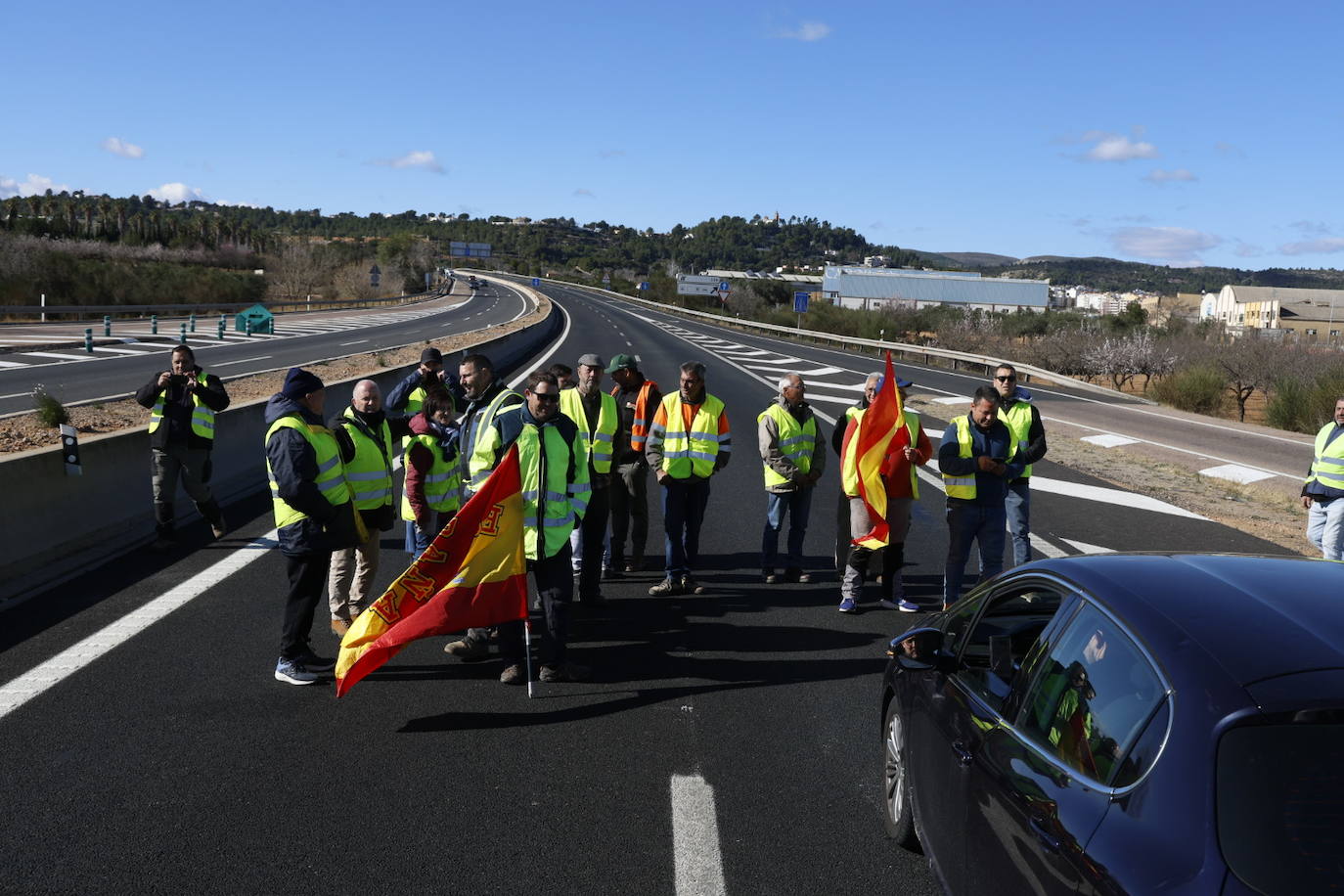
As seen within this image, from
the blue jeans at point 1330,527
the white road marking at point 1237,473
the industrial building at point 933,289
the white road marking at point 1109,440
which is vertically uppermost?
the industrial building at point 933,289

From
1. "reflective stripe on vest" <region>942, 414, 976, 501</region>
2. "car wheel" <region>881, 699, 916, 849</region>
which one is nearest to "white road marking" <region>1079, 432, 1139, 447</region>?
"reflective stripe on vest" <region>942, 414, 976, 501</region>

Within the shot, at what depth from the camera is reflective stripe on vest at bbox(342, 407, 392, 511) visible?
6.92 meters

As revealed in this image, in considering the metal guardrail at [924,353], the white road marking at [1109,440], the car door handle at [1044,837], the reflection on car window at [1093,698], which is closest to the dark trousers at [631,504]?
the reflection on car window at [1093,698]

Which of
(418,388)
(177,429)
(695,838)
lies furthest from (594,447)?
(695,838)

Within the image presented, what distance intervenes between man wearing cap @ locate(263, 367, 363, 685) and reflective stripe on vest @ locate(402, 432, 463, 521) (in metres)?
0.95

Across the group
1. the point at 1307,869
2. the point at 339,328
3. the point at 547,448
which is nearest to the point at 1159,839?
the point at 1307,869

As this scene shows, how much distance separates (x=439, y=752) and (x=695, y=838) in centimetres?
153

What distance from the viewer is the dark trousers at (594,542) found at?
7.91 metres

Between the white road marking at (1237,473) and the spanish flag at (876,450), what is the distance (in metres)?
10.3

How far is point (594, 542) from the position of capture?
805cm

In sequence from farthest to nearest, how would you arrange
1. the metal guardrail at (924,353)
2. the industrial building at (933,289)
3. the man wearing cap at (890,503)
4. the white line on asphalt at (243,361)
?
the industrial building at (933,289), the metal guardrail at (924,353), the white line on asphalt at (243,361), the man wearing cap at (890,503)

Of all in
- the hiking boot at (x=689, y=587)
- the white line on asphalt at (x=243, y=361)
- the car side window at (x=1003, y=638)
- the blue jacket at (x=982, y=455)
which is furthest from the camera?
the white line on asphalt at (x=243, y=361)

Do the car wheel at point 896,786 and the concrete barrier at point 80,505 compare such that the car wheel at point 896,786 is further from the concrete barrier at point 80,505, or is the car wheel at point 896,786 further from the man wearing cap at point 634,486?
the concrete barrier at point 80,505

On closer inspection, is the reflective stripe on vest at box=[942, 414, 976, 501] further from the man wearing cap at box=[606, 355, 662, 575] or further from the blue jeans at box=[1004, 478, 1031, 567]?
the man wearing cap at box=[606, 355, 662, 575]
